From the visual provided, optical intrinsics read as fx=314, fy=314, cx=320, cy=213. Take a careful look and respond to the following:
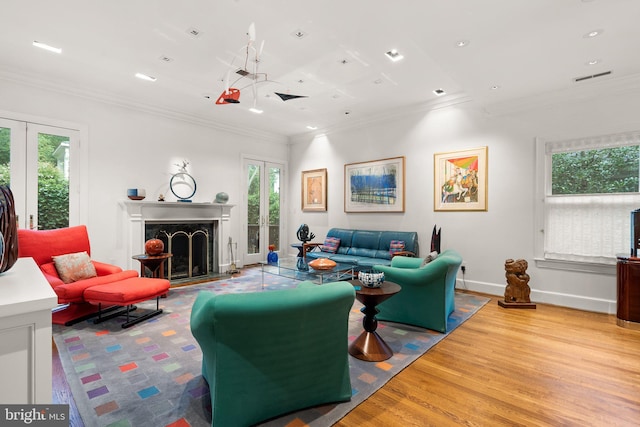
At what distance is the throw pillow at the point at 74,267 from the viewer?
3621 millimetres

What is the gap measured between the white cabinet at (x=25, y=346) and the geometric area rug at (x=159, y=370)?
1.18 metres

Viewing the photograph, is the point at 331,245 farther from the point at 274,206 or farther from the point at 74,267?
the point at 74,267

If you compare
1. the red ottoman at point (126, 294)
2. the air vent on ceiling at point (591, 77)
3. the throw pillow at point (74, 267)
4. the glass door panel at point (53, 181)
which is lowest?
the red ottoman at point (126, 294)

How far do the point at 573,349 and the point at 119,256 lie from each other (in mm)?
6073

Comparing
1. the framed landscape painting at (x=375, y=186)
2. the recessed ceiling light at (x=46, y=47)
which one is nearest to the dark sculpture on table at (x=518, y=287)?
the framed landscape painting at (x=375, y=186)

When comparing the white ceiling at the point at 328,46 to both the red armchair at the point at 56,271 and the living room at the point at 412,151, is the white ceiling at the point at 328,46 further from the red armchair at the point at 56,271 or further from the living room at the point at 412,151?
the red armchair at the point at 56,271

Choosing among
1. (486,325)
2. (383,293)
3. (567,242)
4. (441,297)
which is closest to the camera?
(383,293)

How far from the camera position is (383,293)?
2.69 meters

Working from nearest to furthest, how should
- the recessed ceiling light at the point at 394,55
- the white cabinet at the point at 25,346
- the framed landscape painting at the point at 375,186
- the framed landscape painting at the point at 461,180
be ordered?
1. the white cabinet at the point at 25,346
2. the recessed ceiling light at the point at 394,55
3. the framed landscape painting at the point at 461,180
4. the framed landscape painting at the point at 375,186

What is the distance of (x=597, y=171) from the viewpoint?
13.5 feet

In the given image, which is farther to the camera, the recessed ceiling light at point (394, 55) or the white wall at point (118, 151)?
the white wall at point (118, 151)

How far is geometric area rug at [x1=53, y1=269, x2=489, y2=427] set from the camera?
76.6 inches

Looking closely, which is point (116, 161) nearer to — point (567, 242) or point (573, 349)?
point (573, 349)

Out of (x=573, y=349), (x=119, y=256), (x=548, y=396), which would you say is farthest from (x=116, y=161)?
(x=573, y=349)
